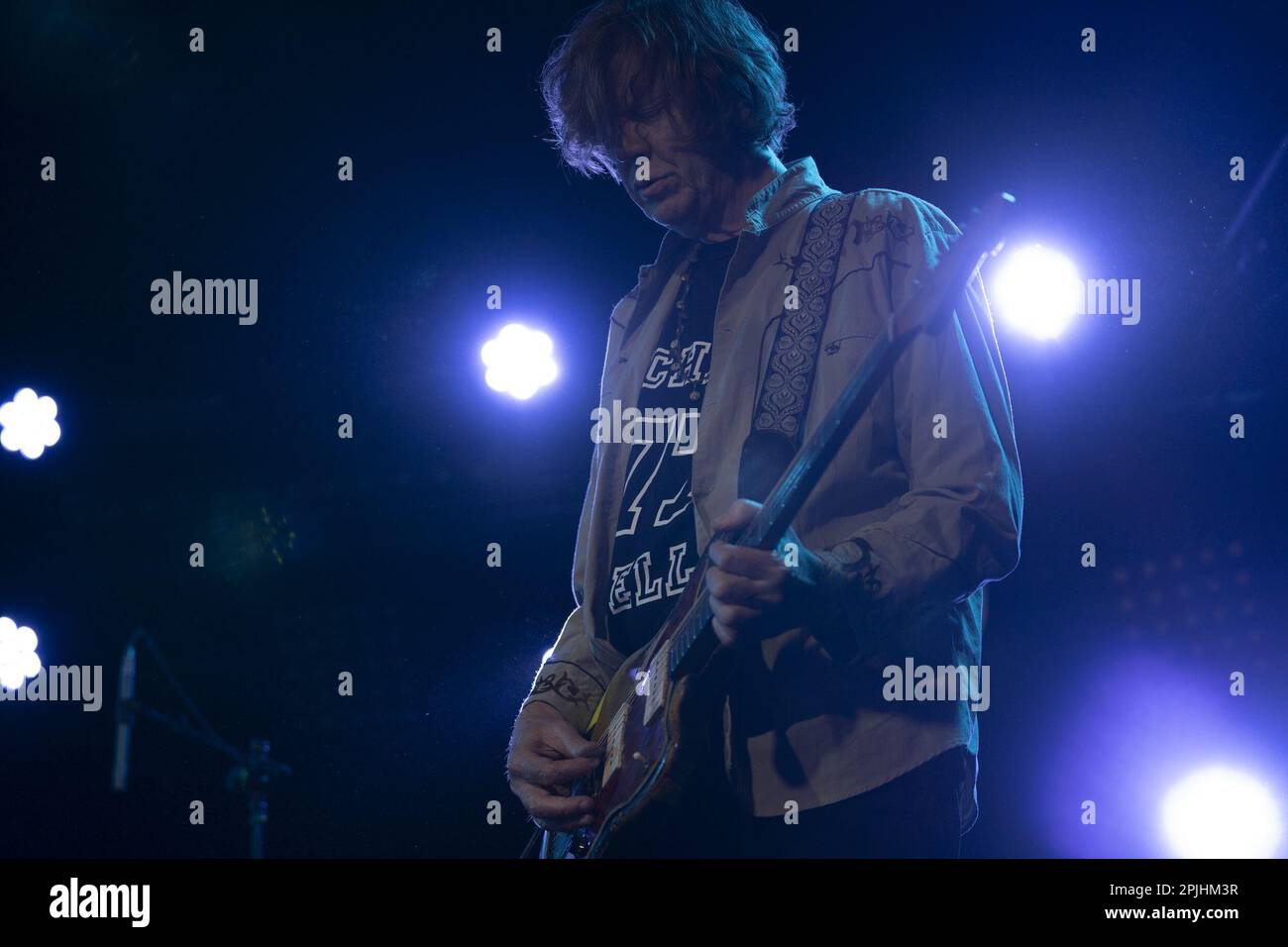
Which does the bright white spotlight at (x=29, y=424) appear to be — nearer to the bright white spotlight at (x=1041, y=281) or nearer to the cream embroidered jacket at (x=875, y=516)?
the cream embroidered jacket at (x=875, y=516)

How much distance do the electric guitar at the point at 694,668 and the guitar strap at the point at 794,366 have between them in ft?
0.18

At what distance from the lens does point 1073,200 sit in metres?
2.59

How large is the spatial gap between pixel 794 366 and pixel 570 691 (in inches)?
29.6

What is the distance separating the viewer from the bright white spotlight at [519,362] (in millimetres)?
2861

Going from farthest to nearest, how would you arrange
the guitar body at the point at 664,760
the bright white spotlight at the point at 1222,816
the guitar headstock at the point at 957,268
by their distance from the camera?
the bright white spotlight at the point at 1222,816
the guitar body at the point at 664,760
the guitar headstock at the point at 957,268

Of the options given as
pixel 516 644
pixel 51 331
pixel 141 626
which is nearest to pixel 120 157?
pixel 51 331

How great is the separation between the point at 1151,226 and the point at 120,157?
2.40 m

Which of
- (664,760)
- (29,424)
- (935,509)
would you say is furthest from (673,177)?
(29,424)

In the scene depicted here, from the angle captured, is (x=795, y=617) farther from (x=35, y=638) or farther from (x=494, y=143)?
(x=35, y=638)

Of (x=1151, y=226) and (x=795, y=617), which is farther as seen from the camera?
(x=1151, y=226)

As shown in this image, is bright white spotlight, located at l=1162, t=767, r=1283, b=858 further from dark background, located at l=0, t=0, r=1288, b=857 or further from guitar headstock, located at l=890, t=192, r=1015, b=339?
guitar headstock, located at l=890, t=192, r=1015, b=339

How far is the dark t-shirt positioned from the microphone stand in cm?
92

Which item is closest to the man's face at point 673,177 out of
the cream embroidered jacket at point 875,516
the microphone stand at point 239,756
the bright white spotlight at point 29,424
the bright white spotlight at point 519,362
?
the cream embroidered jacket at point 875,516

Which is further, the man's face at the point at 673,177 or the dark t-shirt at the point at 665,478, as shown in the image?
the man's face at the point at 673,177
